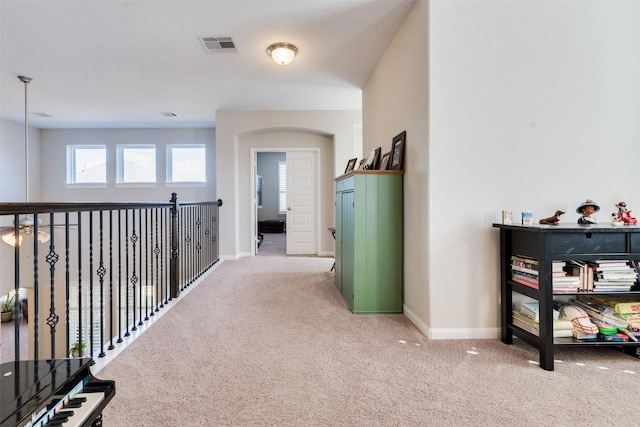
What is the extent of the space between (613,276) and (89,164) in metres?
8.53

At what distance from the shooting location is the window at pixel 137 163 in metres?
7.04

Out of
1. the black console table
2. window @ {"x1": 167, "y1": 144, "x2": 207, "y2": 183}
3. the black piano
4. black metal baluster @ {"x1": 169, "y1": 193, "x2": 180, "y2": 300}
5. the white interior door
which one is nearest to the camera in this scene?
the black piano

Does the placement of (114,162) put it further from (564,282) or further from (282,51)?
(564,282)

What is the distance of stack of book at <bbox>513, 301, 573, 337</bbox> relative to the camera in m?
1.94

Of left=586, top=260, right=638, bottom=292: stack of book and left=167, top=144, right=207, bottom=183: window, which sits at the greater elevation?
left=167, top=144, right=207, bottom=183: window

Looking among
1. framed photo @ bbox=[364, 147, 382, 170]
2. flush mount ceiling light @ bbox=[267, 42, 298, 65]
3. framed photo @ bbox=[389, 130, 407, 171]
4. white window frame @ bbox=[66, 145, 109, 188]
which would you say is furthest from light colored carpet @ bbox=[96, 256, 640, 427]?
white window frame @ bbox=[66, 145, 109, 188]

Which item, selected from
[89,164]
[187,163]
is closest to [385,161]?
[187,163]

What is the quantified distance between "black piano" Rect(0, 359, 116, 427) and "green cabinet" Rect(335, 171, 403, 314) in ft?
6.86

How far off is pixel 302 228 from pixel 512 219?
4.23m

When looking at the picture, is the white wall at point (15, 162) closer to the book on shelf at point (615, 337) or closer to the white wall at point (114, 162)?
the white wall at point (114, 162)

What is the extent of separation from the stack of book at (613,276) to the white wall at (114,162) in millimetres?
6476

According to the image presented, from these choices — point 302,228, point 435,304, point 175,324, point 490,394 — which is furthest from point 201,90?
point 490,394

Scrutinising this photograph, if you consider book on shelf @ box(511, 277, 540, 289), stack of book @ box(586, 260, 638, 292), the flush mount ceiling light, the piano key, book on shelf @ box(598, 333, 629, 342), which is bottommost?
book on shelf @ box(598, 333, 629, 342)

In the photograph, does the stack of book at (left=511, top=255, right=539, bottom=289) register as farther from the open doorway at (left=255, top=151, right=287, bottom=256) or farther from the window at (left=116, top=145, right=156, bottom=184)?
the open doorway at (left=255, top=151, right=287, bottom=256)
